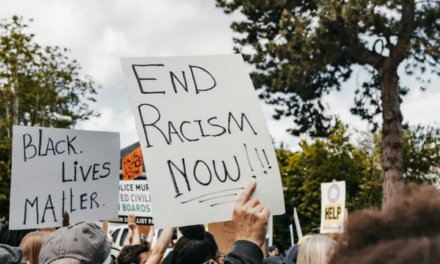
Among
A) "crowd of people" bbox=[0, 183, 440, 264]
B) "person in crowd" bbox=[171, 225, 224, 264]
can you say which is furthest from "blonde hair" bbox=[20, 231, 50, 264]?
"person in crowd" bbox=[171, 225, 224, 264]

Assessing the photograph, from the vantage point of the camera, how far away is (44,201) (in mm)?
3961

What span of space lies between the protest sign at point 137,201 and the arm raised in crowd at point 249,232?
5.23 metres

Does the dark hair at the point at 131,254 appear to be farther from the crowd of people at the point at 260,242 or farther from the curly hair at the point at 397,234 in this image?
the curly hair at the point at 397,234

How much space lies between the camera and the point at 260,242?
1.97 metres

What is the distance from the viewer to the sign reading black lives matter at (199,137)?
223 centimetres

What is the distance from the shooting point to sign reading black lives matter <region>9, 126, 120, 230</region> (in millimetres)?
3910

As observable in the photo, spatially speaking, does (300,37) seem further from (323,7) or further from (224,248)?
(224,248)

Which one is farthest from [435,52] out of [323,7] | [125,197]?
[125,197]

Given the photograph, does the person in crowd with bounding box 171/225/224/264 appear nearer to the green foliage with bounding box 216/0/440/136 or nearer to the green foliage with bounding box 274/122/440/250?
the green foliage with bounding box 216/0/440/136

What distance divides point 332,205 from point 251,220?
22.4 feet

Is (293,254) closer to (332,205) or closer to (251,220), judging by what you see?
(251,220)

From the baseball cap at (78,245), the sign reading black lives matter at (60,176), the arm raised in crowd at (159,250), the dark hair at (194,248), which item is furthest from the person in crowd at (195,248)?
the sign reading black lives matter at (60,176)

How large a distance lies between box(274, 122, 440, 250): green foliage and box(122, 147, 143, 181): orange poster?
60.8ft

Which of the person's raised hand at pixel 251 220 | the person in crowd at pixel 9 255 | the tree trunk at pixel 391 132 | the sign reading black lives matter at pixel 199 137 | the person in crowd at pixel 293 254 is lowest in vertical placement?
the person in crowd at pixel 293 254
